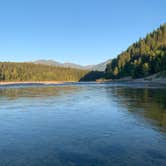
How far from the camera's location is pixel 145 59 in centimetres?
12175

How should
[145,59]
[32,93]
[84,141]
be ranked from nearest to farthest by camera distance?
1. [84,141]
2. [32,93]
3. [145,59]

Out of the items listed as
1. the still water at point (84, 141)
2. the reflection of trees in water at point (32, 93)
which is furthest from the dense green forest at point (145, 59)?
the still water at point (84, 141)

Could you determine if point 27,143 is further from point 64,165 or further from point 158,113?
point 158,113

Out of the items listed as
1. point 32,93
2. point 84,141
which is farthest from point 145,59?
point 84,141

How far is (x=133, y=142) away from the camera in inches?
485

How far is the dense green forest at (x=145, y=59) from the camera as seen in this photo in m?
108

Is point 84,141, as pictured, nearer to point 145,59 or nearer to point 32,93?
point 32,93

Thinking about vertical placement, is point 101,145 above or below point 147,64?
below

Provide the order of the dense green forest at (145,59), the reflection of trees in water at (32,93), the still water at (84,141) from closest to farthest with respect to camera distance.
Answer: the still water at (84,141)
the reflection of trees in water at (32,93)
the dense green forest at (145,59)

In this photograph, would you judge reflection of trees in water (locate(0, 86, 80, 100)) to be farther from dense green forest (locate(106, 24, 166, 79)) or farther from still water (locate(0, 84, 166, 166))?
dense green forest (locate(106, 24, 166, 79))

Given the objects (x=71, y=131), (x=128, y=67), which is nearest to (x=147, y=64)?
(x=128, y=67)

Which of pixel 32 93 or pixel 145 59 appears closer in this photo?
pixel 32 93

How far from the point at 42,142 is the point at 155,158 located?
21.1ft

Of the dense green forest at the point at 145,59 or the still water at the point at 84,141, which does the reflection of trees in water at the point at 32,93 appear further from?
the dense green forest at the point at 145,59
